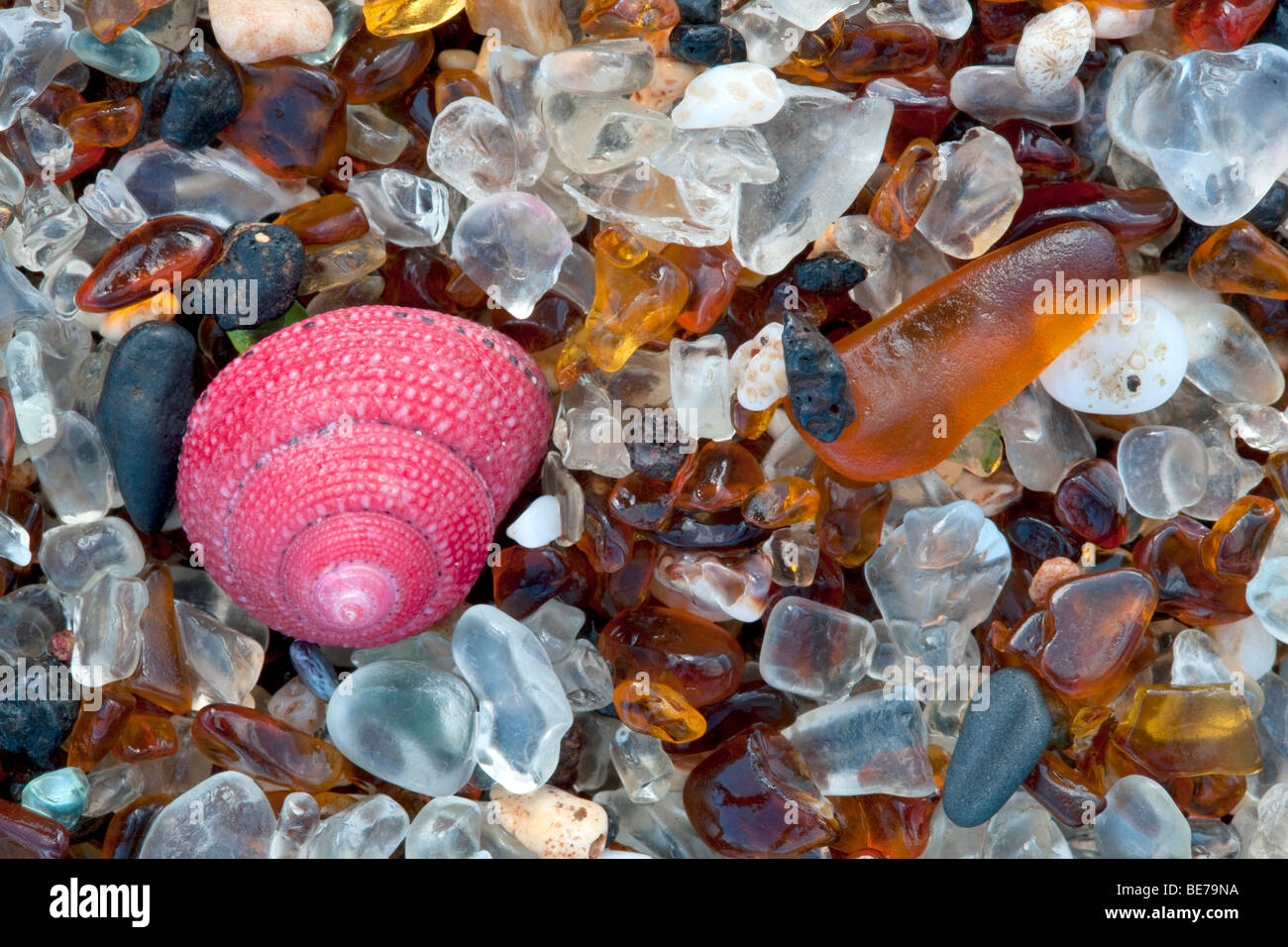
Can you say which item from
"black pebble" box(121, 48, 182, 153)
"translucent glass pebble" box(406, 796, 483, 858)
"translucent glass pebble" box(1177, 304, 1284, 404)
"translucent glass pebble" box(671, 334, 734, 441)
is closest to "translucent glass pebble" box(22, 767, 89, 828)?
"translucent glass pebble" box(406, 796, 483, 858)

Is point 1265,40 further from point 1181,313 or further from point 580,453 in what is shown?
point 580,453

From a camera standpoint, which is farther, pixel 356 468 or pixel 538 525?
pixel 538 525

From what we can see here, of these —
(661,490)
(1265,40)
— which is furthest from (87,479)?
(1265,40)

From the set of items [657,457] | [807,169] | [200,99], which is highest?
[200,99]

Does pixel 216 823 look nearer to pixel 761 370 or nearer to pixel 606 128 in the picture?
pixel 761 370

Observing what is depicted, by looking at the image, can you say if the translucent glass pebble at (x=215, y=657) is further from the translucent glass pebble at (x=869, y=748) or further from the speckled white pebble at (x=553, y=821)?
the translucent glass pebble at (x=869, y=748)

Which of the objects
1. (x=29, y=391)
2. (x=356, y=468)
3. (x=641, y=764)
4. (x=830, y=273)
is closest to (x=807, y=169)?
(x=830, y=273)
